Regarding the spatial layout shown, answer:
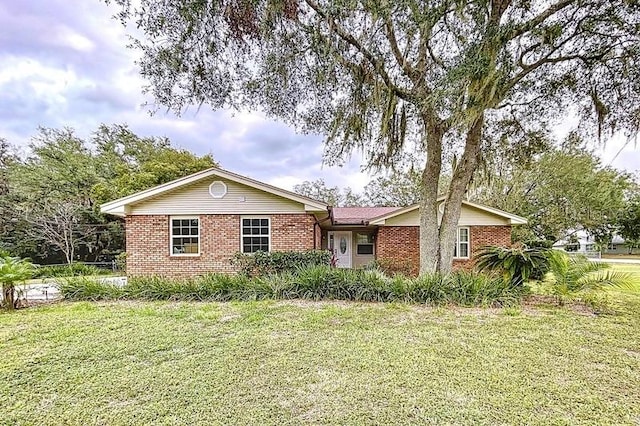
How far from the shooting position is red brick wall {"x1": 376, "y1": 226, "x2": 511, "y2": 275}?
548 inches

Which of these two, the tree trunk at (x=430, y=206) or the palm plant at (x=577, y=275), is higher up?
the tree trunk at (x=430, y=206)

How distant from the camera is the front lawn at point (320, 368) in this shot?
3.10 metres

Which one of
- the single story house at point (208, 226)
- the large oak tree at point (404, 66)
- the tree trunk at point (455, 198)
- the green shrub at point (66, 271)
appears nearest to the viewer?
the large oak tree at point (404, 66)

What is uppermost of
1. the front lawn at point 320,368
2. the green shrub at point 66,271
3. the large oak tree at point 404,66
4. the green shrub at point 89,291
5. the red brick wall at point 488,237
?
the large oak tree at point 404,66

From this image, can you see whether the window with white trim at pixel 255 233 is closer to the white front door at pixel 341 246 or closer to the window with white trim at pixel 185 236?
the window with white trim at pixel 185 236

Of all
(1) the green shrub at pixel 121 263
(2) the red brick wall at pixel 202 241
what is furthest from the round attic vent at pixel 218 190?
(1) the green shrub at pixel 121 263

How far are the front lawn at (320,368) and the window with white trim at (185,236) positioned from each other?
16.3 feet

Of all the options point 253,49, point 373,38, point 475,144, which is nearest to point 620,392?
point 475,144

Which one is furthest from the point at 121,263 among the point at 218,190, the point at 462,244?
the point at 462,244

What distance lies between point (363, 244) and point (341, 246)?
1097 millimetres

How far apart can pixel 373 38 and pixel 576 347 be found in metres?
6.87

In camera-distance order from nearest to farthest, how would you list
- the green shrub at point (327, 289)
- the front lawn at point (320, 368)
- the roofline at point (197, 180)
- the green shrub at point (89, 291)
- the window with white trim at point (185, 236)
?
1. the front lawn at point (320, 368)
2. the green shrub at point (327, 289)
3. the green shrub at point (89, 291)
4. the roofline at point (197, 180)
5. the window with white trim at point (185, 236)

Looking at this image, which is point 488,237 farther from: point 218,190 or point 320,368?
point 320,368

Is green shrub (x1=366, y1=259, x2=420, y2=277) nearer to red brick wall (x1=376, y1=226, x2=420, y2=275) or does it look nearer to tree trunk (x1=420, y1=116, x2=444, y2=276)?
red brick wall (x1=376, y1=226, x2=420, y2=275)
